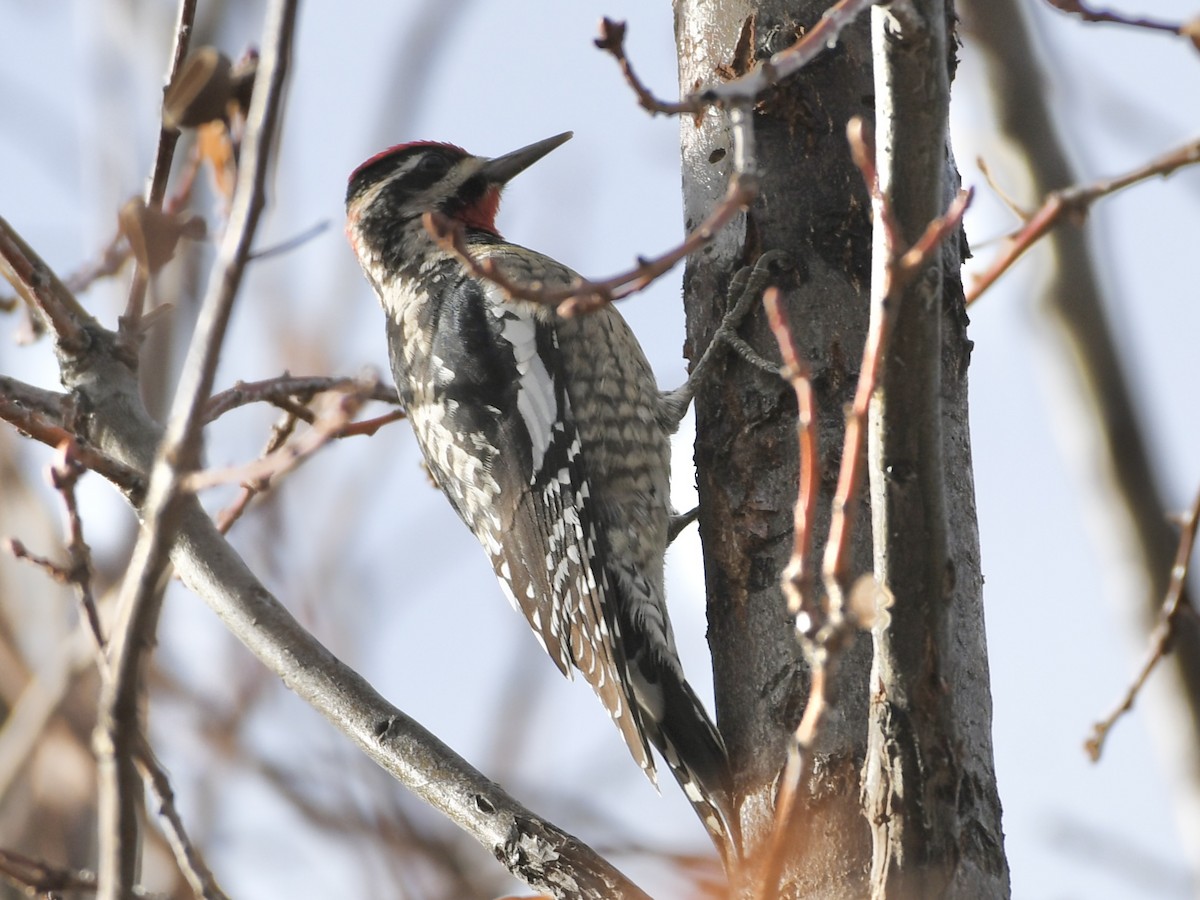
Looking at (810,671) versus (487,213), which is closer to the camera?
(810,671)

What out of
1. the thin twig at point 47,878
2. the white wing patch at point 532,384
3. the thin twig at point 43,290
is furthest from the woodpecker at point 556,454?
the thin twig at point 47,878

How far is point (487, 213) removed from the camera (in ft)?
15.2

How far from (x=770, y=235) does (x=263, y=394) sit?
1057 millimetres

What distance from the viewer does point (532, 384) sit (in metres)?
3.76

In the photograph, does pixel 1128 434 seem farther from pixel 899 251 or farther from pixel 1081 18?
pixel 899 251

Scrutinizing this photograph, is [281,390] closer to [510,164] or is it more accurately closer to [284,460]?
[284,460]

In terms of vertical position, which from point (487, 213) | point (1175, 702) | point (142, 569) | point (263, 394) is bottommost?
point (1175, 702)

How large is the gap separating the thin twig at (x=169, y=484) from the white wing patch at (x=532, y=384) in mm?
2306

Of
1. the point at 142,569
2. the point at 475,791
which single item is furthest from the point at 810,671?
the point at 142,569

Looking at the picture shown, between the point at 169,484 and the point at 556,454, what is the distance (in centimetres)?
233

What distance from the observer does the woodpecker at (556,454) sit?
3.44 metres

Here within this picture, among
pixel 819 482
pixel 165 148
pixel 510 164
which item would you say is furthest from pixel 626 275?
pixel 510 164

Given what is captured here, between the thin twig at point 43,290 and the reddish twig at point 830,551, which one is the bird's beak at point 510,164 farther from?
the reddish twig at point 830,551

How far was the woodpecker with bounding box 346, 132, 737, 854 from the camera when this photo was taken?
344 cm
